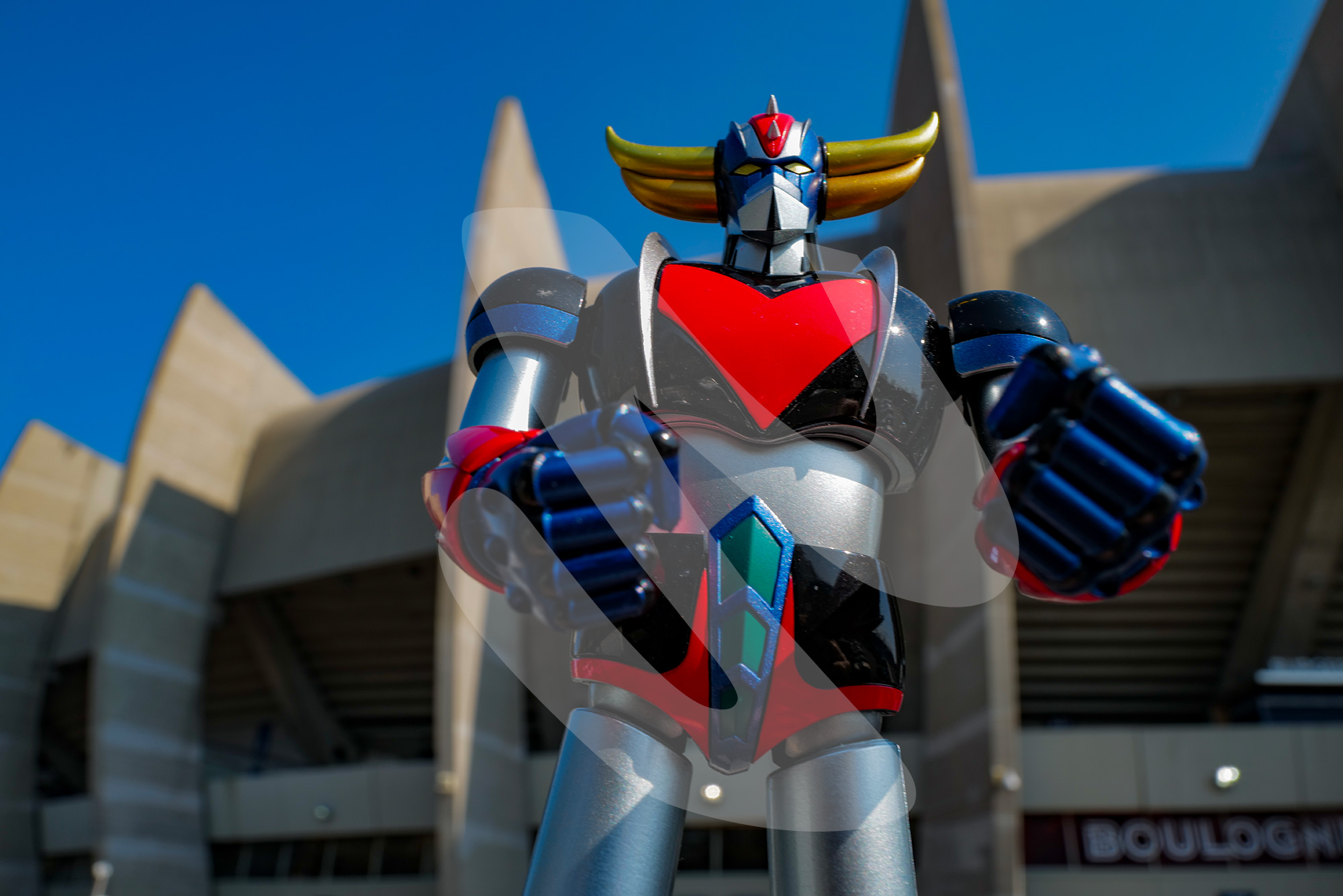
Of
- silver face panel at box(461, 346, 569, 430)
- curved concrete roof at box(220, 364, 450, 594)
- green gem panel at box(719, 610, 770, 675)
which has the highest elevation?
curved concrete roof at box(220, 364, 450, 594)

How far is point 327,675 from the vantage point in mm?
16875

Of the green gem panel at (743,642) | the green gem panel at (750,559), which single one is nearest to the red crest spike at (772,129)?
the green gem panel at (750,559)

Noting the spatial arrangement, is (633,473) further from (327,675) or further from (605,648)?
(327,675)

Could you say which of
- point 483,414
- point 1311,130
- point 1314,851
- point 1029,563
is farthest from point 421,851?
point 1311,130

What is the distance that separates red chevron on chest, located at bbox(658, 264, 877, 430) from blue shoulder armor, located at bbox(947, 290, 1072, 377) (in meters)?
0.32

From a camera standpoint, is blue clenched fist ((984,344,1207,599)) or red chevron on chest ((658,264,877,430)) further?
red chevron on chest ((658,264,877,430))

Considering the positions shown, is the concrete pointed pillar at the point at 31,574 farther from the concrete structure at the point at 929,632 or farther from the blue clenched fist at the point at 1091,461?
the blue clenched fist at the point at 1091,461

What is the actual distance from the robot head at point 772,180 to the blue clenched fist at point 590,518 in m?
1.28

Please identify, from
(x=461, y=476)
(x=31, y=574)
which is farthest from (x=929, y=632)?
(x=31, y=574)

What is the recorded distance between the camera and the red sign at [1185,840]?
11250 mm

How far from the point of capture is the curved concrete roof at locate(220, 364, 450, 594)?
14.7 m

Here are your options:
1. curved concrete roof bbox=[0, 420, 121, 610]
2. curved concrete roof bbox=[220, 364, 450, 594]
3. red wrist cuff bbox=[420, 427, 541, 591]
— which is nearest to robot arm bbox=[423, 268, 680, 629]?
red wrist cuff bbox=[420, 427, 541, 591]

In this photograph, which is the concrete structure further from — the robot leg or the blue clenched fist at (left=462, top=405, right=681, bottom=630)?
the blue clenched fist at (left=462, top=405, right=681, bottom=630)

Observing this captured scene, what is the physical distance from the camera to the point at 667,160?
2719 millimetres
